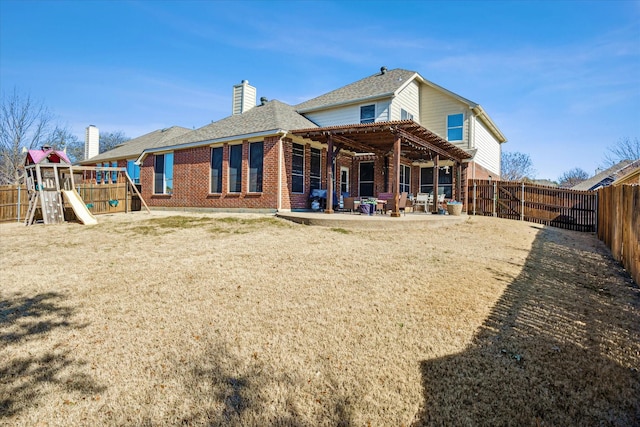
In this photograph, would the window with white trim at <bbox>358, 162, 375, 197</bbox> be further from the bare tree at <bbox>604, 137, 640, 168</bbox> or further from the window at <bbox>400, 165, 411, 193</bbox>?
the bare tree at <bbox>604, 137, 640, 168</bbox>

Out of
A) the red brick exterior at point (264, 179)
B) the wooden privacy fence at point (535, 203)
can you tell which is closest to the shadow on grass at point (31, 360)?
the red brick exterior at point (264, 179)

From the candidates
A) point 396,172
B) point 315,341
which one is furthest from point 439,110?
point 315,341

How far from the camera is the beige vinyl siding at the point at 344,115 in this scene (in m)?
15.9

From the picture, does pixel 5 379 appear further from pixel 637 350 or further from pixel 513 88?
pixel 513 88

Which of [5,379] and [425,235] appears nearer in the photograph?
[5,379]

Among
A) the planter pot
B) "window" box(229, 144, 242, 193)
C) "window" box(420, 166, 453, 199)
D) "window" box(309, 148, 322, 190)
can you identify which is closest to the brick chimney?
"window" box(229, 144, 242, 193)

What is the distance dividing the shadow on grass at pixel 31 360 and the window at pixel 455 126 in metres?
17.5

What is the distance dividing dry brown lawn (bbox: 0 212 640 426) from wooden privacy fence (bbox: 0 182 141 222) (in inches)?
362

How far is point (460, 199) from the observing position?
53.7 feet

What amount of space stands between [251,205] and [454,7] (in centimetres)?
992

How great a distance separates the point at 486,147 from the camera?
1967 cm

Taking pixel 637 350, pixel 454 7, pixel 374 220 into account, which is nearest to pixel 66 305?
pixel 637 350

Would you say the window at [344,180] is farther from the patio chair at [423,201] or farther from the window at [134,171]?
the window at [134,171]

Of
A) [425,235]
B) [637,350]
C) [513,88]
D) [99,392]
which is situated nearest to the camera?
Answer: [99,392]
